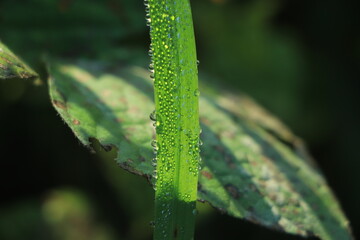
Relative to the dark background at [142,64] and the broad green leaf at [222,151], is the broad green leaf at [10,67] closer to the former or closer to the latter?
the broad green leaf at [222,151]

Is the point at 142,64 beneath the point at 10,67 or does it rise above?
above

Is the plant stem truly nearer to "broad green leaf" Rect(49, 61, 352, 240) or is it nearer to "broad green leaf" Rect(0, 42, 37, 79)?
"broad green leaf" Rect(49, 61, 352, 240)

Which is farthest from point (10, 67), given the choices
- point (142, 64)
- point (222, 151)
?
point (142, 64)

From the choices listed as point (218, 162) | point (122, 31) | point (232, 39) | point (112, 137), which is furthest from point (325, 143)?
point (112, 137)

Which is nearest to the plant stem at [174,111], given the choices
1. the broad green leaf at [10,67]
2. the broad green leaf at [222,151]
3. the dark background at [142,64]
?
the broad green leaf at [222,151]

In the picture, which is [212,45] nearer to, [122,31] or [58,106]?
[122,31]

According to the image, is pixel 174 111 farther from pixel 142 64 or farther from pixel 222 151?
pixel 142 64
